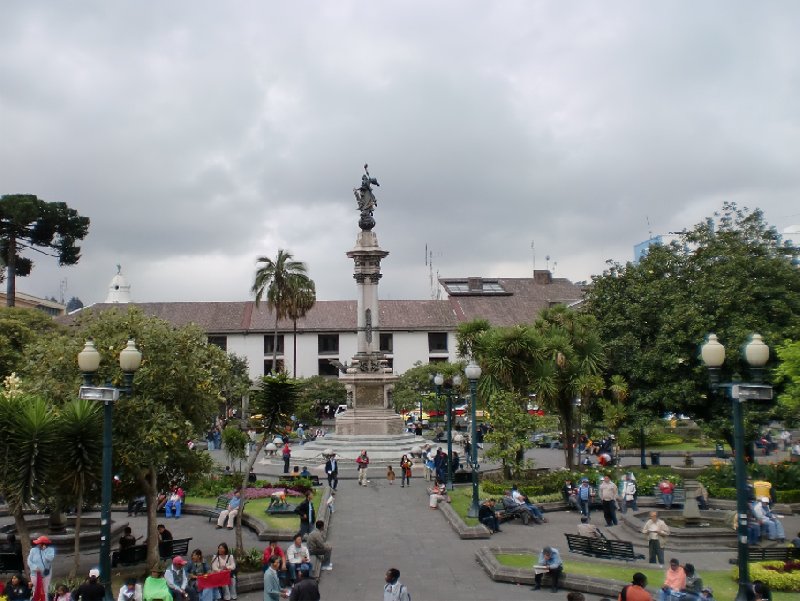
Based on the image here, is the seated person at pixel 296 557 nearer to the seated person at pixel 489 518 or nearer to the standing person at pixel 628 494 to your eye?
the seated person at pixel 489 518

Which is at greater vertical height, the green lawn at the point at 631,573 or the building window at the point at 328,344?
the building window at the point at 328,344

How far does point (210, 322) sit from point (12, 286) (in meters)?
28.9

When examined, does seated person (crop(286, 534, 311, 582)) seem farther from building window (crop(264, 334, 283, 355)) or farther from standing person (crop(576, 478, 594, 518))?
building window (crop(264, 334, 283, 355))

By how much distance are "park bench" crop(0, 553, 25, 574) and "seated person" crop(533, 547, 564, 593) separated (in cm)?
1048

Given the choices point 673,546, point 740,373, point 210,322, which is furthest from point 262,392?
point 210,322

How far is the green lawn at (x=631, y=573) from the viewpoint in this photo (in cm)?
1356

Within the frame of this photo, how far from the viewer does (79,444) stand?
540 inches

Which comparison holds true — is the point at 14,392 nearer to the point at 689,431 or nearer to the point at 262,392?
the point at 262,392

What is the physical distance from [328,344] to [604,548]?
182ft

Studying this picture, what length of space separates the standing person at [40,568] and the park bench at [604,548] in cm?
1076

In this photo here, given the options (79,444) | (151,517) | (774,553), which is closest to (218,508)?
(151,517)

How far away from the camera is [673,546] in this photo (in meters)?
17.6

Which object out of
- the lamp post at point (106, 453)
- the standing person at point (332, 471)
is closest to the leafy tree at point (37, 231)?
the standing person at point (332, 471)

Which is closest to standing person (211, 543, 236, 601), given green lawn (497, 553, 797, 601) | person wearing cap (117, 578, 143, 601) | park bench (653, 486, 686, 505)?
person wearing cap (117, 578, 143, 601)
